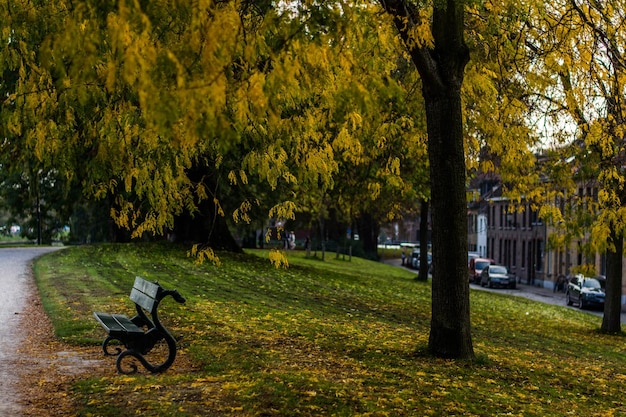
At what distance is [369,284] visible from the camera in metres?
30.7

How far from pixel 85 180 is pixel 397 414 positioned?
5.76 meters

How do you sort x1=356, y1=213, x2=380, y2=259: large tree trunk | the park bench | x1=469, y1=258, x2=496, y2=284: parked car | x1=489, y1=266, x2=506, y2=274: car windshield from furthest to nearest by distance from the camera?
x1=356, y1=213, x2=380, y2=259: large tree trunk
x1=469, y1=258, x2=496, y2=284: parked car
x1=489, y1=266, x2=506, y2=274: car windshield
the park bench

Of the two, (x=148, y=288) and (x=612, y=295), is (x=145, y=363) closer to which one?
(x=148, y=288)

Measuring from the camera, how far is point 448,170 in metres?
11.6

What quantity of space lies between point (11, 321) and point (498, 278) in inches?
1951

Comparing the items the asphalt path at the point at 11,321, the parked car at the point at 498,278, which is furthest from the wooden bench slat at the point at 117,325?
the parked car at the point at 498,278

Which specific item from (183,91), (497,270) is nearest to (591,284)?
(497,270)

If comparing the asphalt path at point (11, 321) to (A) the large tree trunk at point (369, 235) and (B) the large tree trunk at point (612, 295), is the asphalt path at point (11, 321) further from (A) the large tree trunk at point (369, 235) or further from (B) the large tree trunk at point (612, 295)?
(A) the large tree trunk at point (369, 235)

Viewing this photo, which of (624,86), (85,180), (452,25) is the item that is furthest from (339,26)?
(624,86)

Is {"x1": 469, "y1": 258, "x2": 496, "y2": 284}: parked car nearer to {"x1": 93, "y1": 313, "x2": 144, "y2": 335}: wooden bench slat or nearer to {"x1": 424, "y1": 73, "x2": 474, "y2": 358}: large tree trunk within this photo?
{"x1": 424, "y1": 73, "x2": 474, "y2": 358}: large tree trunk

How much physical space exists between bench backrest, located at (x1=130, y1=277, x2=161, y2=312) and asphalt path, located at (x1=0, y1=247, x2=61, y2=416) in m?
1.61

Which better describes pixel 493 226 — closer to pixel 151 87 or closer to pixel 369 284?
pixel 369 284

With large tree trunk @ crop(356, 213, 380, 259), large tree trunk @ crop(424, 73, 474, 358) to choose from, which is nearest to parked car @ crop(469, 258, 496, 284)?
large tree trunk @ crop(356, 213, 380, 259)

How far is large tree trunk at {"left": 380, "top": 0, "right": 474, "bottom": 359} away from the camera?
11.6 meters
